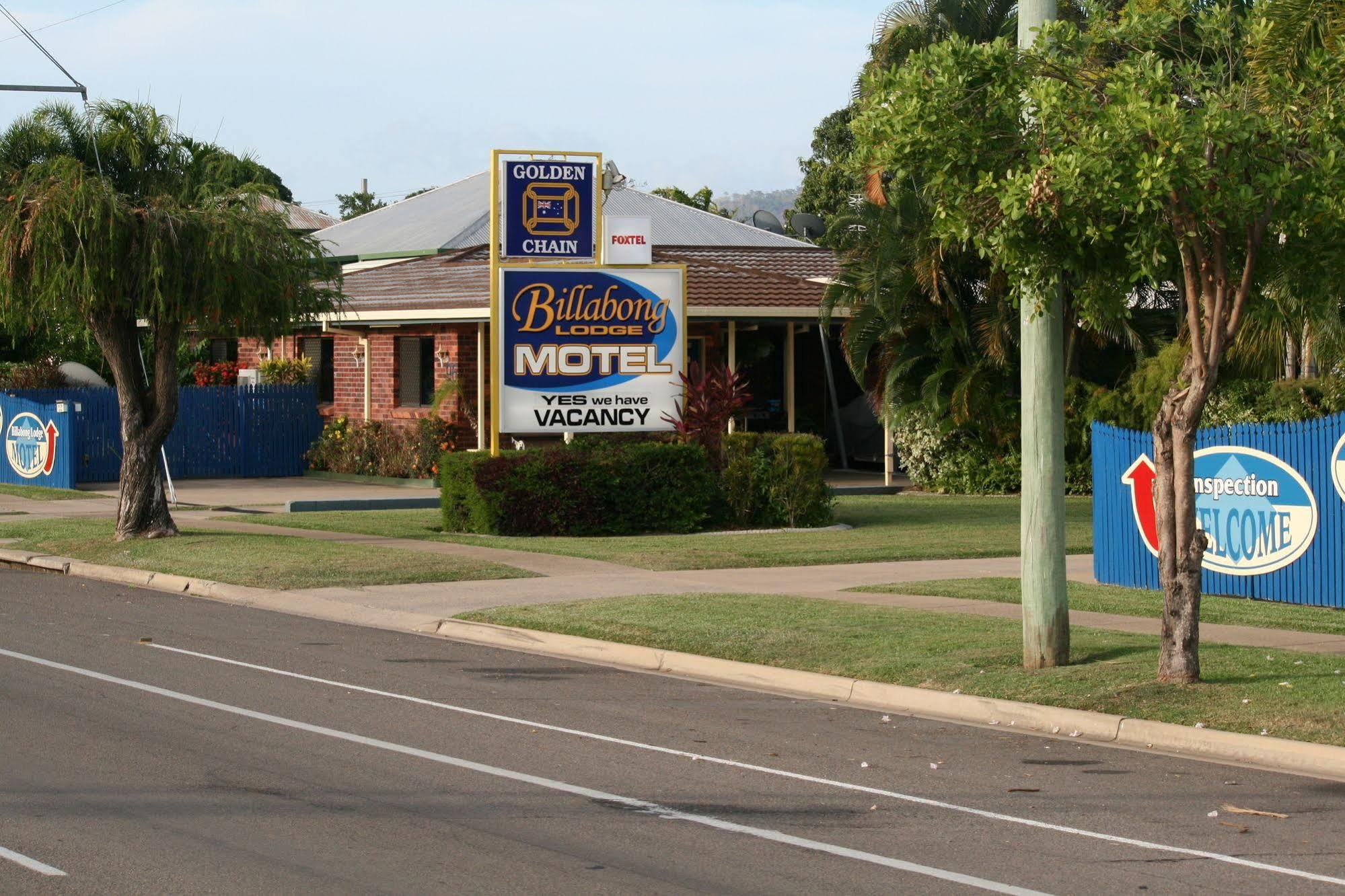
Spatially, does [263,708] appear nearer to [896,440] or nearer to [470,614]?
[470,614]

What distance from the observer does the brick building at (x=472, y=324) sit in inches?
1190

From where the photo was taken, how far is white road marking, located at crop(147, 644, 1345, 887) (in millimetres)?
7160

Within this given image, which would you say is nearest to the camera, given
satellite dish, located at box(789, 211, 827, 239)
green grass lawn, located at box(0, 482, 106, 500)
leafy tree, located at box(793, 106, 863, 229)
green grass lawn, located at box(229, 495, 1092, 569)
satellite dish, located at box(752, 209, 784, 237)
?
green grass lawn, located at box(229, 495, 1092, 569)

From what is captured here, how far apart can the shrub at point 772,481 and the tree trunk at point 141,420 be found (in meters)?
7.60

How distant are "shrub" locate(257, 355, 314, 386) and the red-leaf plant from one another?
14.0 meters

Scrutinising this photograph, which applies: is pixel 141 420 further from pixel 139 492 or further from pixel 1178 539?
pixel 1178 539

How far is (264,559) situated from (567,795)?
10.9 metres

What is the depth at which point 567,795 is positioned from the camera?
8.30 m

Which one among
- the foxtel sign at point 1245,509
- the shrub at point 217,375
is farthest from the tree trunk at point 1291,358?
the shrub at point 217,375

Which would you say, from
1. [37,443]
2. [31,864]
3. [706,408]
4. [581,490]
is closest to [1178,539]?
[31,864]

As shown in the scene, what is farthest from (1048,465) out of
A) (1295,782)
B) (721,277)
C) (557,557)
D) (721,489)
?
(721,277)

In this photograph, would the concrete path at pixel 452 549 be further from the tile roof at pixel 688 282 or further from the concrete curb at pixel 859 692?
the tile roof at pixel 688 282

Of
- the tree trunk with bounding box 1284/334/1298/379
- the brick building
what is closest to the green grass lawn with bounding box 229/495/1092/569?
the tree trunk with bounding box 1284/334/1298/379

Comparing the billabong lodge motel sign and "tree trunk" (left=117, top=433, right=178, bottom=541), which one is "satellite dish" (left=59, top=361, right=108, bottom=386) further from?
the billabong lodge motel sign
